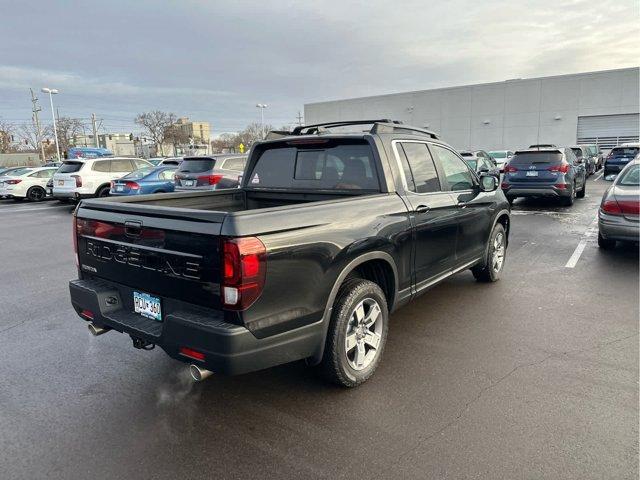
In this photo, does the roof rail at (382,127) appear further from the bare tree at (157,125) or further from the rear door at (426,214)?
the bare tree at (157,125)

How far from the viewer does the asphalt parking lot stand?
2.59 metres

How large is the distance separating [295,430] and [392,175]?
7.17 feet

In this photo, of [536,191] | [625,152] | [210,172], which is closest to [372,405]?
[210,172]

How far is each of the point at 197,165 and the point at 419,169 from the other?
9.48 m

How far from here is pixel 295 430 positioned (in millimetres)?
2912

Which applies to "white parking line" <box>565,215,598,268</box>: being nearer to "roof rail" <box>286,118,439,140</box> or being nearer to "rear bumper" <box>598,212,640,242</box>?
"rear bumper" <box>598,212,640,242</box>

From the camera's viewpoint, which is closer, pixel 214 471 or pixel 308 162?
pixel 214 471

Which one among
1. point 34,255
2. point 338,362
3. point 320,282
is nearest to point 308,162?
point 320,282

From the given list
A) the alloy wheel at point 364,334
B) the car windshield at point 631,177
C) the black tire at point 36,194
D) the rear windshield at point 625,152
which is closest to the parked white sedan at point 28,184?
the black tire at point 36,194

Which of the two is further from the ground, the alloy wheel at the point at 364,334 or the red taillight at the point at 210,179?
the red taillight at the point at 210,179

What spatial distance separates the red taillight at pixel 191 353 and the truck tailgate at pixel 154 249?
277 millimetres

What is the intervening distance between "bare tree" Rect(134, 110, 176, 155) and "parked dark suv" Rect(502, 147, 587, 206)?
222 feet

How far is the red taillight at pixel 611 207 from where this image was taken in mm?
6797

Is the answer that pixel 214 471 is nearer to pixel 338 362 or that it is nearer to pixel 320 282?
pixel 338 362
